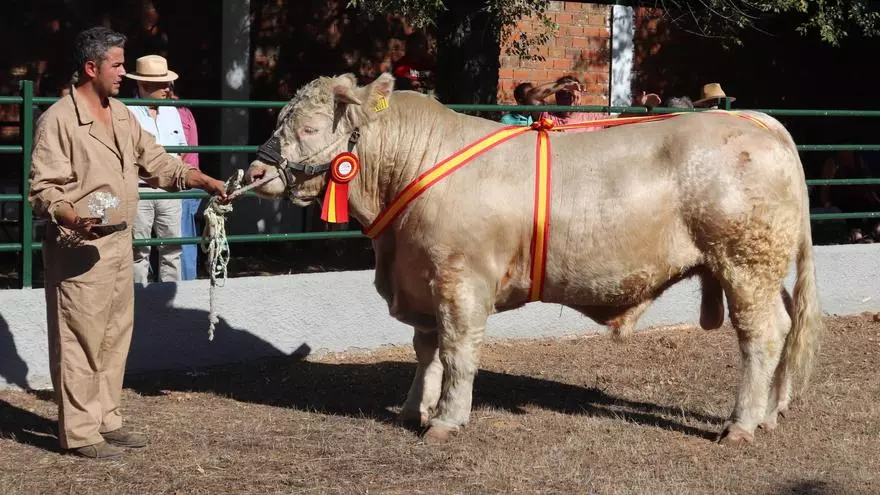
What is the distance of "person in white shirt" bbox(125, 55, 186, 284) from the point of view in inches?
322

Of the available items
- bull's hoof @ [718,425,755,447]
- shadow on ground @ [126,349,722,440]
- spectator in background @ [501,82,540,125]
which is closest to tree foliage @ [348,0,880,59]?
spectator in background @ [501,82,540,125]

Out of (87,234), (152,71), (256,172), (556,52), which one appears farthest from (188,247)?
(556,52)

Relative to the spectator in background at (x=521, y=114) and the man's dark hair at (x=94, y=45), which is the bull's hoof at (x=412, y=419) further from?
the spectator in background at (x=521, y=114)

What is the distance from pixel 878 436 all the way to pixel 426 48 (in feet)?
24.9

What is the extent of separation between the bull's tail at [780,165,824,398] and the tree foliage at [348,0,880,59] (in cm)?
336

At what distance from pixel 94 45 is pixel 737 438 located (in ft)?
12.3

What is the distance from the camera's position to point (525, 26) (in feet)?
37.9

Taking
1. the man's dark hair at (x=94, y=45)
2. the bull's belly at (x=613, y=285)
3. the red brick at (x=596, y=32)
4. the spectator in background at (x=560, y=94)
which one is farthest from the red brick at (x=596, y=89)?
the man's dark hair at (x=94, y=45)

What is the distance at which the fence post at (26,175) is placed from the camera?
23.2ft

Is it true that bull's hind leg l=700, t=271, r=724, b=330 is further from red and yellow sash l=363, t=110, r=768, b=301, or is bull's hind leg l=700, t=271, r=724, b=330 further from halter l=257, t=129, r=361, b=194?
halter l=257, t=129, r=361, b=194

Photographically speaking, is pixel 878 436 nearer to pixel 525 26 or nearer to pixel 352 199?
pixel 352 199

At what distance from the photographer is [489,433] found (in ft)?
20.7

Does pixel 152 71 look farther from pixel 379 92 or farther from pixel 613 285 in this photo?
pixel 613 285

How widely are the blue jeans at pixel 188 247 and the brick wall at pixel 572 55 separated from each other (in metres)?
3.64
